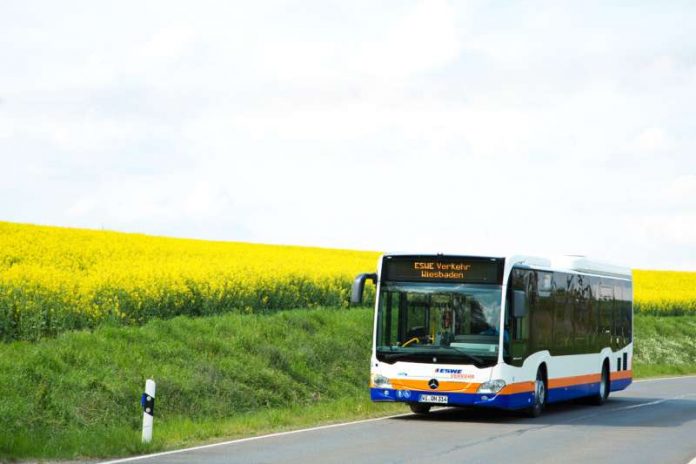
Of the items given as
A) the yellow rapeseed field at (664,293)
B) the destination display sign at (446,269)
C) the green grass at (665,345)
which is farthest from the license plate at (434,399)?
the yellow rapeseed field at (664,293)

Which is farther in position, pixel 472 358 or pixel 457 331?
pixel 457 331

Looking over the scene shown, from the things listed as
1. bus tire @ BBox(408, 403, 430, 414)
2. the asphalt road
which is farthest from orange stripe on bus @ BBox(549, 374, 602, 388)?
bus tire @ BBox(408, 403, 430, 414)

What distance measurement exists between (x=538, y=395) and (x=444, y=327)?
2941 millimetres

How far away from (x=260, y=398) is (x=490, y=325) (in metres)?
6.29

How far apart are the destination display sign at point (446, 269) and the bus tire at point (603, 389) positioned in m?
7.29

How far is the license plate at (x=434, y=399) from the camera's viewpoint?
19.8 metres

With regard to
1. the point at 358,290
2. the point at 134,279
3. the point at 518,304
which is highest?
the point at 134,279

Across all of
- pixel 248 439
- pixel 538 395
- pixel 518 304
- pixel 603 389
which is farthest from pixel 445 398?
pixel 603 389

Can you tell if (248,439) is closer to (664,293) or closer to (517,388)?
(517,388)

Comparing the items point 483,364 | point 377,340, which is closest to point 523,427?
point 483,364

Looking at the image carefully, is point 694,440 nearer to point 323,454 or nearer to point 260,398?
point 323,454

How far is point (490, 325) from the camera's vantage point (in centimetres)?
2006

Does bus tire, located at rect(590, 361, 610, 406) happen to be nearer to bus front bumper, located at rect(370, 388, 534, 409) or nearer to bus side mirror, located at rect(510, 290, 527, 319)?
bus front bumper, located at rect(370, 388, 534, 409)

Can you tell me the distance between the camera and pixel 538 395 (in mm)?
21984
